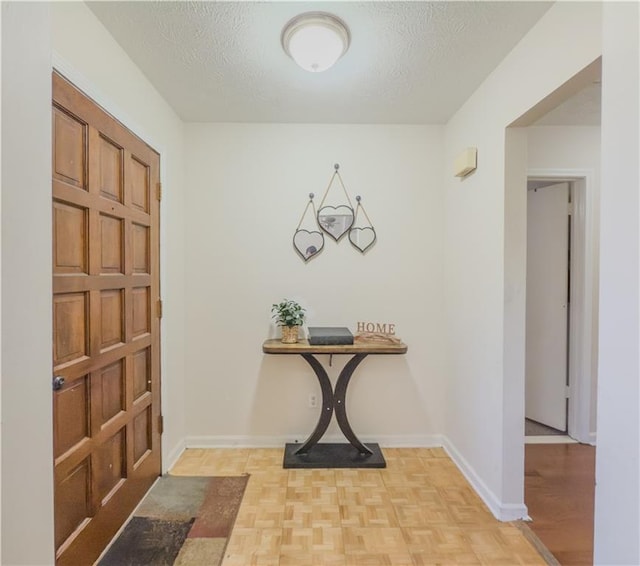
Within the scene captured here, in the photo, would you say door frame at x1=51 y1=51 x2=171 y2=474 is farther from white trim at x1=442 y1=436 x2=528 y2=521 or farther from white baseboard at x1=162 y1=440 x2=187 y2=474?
white trim at x1=442 y1=436 x2=528 y2=521

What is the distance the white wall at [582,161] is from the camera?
2787 millimetres

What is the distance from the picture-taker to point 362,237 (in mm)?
2744

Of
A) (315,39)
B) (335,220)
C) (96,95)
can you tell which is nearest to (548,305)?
(335,220)

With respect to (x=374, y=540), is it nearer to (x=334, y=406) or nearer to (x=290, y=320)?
(x=334, y=406)

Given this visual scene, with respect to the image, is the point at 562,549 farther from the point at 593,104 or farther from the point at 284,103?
the point at 284,103

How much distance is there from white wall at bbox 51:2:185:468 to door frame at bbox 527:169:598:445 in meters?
2.71

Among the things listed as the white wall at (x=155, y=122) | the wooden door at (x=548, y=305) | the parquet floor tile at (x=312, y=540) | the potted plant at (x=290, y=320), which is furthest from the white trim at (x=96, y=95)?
the wooden door at (x=548, y=305)

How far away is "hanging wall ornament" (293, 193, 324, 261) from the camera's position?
2723 millimetres

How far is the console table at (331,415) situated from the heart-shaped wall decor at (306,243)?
2.17 feet

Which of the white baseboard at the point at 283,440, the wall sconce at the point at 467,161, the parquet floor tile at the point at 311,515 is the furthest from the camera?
the white baseboard at the point at 283,440

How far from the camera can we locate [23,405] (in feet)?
2.51

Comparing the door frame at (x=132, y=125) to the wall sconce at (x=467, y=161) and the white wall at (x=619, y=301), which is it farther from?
the wall sconce at (x=467, y=161)

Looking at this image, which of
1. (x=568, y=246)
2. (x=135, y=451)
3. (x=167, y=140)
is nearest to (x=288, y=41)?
(x=167, y=140)

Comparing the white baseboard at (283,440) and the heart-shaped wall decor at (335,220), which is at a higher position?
the heart-shaped wall decor at (335,220)
